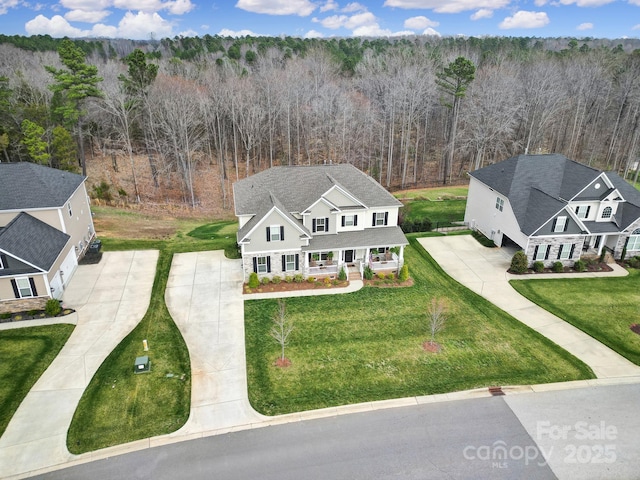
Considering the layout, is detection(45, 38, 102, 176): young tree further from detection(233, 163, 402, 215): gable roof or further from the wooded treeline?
detection(233, 163, 402, 215): gable roof

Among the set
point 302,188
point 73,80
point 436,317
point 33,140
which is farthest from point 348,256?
point 33,140

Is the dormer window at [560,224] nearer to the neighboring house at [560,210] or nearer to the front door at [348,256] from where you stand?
the neighboring house at [560,210]

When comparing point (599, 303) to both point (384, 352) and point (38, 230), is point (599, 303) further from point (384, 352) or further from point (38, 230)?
point (38, 230)

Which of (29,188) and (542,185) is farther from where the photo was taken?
(542,185)

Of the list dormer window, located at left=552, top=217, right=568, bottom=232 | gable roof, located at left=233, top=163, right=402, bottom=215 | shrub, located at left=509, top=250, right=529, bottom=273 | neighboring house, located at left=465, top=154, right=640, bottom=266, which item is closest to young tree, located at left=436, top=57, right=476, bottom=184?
neighboring house, located at left=465, top=154, right=640, bottom=266

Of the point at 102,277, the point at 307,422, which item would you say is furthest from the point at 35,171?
the point at 307,422

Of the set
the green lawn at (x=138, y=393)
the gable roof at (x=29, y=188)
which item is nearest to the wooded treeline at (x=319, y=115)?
the gable roof at (x=29, y=188)
